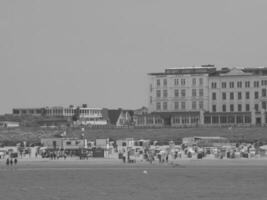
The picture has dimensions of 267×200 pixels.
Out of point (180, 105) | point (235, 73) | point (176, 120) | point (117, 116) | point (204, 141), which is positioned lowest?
point (204, 141)

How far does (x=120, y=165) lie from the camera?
3632 inches

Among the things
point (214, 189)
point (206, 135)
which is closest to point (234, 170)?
point (214, 189)

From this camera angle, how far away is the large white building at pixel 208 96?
140m

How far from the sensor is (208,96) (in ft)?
470

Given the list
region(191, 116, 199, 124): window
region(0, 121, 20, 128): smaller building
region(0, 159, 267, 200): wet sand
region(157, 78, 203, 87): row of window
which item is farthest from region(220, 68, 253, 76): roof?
region(0, 159, 267, 200): wet sand

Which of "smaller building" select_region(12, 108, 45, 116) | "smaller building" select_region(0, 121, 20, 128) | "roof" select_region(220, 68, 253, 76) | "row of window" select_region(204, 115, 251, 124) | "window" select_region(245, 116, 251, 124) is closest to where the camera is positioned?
"window" select_region(245, 116, 251, 124)

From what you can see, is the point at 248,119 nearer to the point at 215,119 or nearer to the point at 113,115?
the point at 215,119

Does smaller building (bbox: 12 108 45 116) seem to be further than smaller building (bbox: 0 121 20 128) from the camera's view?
Yes

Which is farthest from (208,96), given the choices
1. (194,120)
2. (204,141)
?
(204,141)

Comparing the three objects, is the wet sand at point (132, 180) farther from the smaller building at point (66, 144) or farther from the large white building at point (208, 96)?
the large white building at point (208, 96)

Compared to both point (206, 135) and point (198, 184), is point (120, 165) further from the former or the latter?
point (206, 135)

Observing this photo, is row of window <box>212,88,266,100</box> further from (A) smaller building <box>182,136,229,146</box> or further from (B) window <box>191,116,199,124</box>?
(A) smaller building <box>182,136,229,146</box>

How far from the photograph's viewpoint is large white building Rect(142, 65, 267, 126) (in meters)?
140

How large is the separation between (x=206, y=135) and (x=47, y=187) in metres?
53.7
